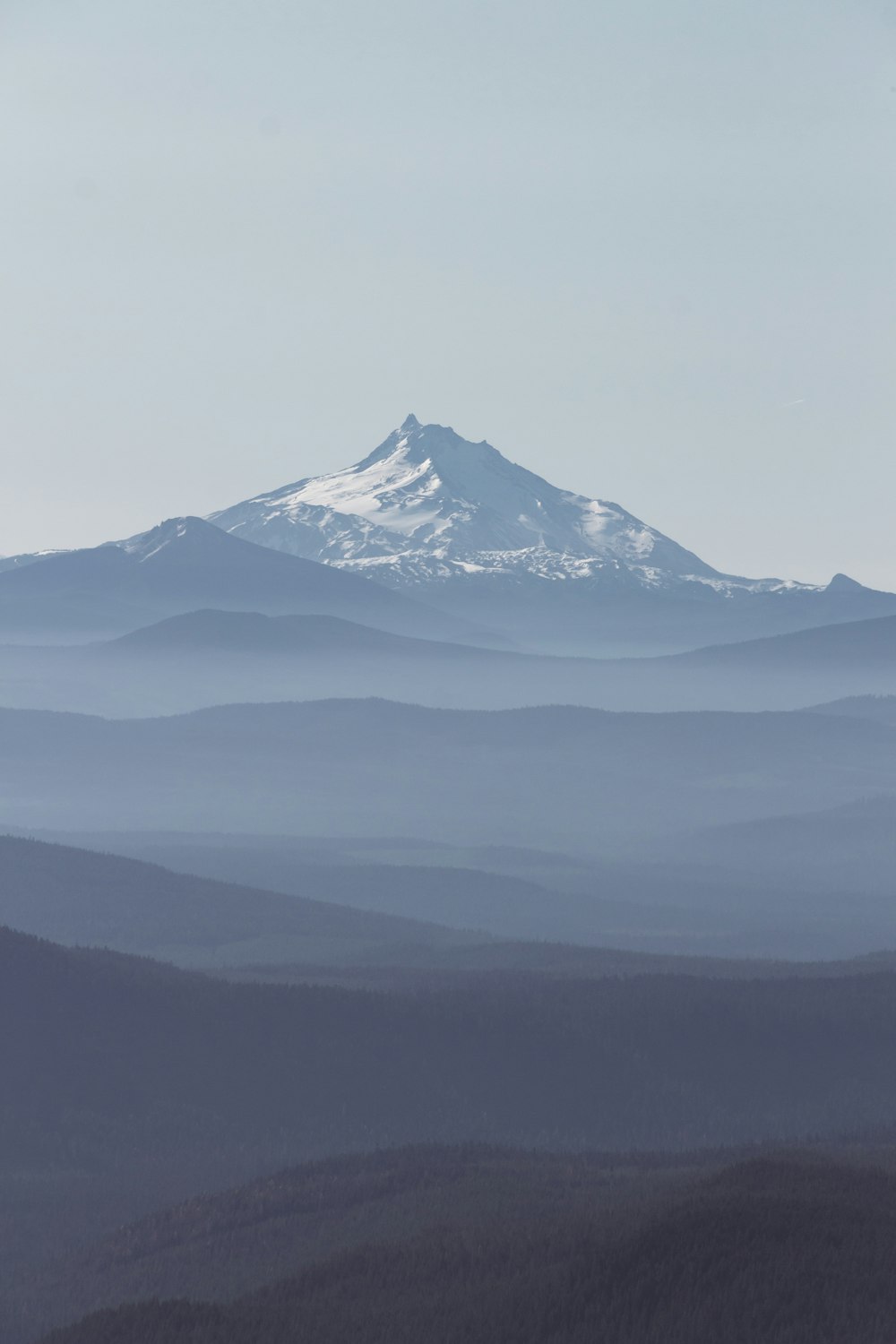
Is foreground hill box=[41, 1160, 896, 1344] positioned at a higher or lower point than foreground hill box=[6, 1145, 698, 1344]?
higher

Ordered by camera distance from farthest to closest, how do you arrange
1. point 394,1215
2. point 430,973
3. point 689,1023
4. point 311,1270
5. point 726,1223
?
1. point 430,973
2. point 689,1023
3. point 394,1215
4. point 311,1270
5. point 726,1223

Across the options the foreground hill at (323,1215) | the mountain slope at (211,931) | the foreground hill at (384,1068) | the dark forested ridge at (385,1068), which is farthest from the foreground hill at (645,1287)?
the mountain slope at (211,931)

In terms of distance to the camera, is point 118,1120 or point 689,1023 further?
point 689,1023

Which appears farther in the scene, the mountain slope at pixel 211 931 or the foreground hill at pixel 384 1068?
the mountain slope at pixel 211 931

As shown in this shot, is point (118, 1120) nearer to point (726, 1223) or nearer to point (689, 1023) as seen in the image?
point (689, 1023)

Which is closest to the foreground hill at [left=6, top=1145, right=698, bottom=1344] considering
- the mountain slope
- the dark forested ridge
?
the dark forested ridge

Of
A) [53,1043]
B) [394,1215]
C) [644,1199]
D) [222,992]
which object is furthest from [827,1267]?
[222,992]

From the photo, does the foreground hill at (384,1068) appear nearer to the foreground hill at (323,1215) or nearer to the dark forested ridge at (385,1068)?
the dark forested ridge at (385,1068)

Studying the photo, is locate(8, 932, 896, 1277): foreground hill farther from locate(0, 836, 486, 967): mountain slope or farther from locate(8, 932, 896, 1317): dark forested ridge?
locate(0, 836, 486, 967): mountain slope
